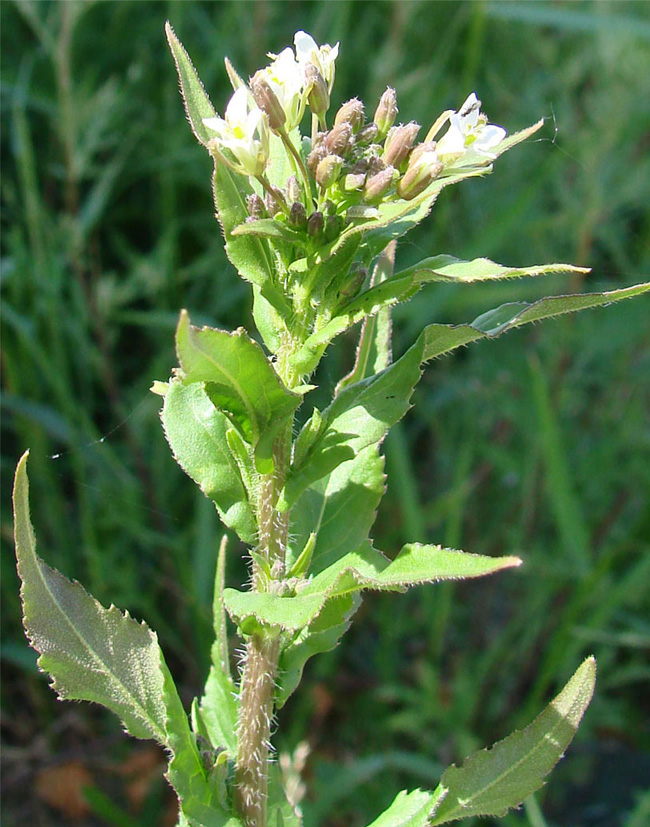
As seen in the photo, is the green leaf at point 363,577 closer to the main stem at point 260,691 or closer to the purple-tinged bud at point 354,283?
the main stem at point 260,691

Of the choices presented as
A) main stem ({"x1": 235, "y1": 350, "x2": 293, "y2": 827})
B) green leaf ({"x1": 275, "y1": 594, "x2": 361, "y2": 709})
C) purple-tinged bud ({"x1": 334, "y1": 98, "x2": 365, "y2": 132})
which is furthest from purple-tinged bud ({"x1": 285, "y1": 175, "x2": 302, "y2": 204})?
green leaf ({"x1": 275, "y1": 594, "x2": 361, "y2": 709})

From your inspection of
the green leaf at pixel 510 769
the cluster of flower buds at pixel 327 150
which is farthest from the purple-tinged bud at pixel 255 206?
the green leaf at pixel 510 769

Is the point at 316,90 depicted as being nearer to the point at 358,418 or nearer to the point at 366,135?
the point at 366,135

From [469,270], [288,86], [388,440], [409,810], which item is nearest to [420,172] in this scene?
[469,270]

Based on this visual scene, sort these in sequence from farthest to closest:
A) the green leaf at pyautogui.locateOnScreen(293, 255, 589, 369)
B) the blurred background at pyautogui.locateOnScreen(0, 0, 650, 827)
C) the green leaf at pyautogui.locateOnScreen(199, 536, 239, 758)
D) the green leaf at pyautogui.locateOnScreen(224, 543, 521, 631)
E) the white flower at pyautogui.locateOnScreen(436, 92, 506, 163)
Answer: the blurred background at pyautogui.locateOnScreen(0, 0, 650, 827), the green leaf at pyautogui.locateOnScreen(199, 536, 239, 758), the white flower at pyautogui.locateOnScreen(436, 92, 506, 163), the green leaf at pyautogui.locateOnScreen(293, 255, 589, 369), the green leaf at pyautogui.locateOnScreen(224, 543, 521, 631)

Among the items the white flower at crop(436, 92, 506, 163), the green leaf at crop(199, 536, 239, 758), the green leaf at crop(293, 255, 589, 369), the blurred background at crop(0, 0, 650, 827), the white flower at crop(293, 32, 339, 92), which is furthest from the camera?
the blurred background at crop(0, 0, 650, 827)

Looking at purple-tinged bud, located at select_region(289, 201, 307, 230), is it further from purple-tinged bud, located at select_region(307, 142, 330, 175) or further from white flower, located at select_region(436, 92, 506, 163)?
white flower, located at select_region(436, 92, 506, 163)

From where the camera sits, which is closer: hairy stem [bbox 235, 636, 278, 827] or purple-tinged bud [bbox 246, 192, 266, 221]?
purple-tinged bud [bbox 246, 192, 266, 221]

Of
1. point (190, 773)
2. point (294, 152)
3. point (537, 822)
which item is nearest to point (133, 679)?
point (190, 773)
